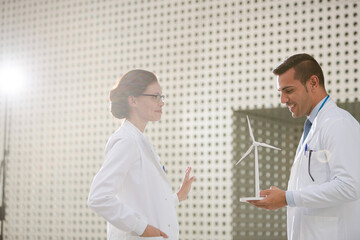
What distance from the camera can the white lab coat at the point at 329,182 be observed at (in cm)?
286

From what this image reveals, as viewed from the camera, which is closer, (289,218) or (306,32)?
(289,218)

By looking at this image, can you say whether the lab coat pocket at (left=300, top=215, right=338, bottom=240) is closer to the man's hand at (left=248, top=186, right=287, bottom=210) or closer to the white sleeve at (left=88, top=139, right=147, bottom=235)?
the man's hand at (left=248, top=186, right=287, bottom=210)

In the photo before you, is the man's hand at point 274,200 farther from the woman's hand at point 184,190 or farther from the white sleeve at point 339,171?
the woman's hand at point 184,190

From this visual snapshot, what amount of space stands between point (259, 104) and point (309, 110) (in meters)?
3.82

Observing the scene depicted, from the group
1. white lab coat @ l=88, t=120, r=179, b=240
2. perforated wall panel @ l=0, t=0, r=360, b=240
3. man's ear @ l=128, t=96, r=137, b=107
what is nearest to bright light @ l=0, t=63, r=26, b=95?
perforated wall panel @ l=0, t=0, r=360, b=240

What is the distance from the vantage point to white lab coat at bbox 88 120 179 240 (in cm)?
305

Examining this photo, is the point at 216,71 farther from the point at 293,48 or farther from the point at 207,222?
the point at 207,222

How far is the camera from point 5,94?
30.2ft

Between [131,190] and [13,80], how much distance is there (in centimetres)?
673

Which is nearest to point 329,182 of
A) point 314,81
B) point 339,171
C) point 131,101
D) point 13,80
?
point 339,171

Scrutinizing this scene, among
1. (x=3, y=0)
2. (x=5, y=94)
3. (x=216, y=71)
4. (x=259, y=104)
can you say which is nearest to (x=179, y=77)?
(x=216, y=71)

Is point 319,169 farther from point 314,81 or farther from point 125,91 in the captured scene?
point 125,91

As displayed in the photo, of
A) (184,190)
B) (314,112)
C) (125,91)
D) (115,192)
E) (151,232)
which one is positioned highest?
(125,91)

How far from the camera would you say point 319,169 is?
3.05 meters
